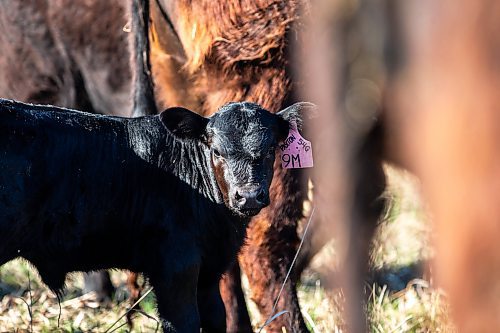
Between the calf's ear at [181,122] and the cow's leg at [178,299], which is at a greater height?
the calf's ear at [181,122]

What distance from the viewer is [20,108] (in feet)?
11.6

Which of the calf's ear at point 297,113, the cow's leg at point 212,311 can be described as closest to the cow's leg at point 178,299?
the cow's leg at point 212,311

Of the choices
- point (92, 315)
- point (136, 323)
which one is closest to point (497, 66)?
point (136, 323)

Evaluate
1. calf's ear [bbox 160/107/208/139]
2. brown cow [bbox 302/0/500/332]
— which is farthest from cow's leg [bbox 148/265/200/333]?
brown cow [bbox 302/0/500/332]

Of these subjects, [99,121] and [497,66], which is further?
[99,121]

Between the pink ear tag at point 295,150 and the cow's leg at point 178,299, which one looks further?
the pink ear tag at point 295,150

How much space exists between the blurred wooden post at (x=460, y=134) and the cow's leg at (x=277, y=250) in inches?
131

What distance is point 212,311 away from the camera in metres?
4.00

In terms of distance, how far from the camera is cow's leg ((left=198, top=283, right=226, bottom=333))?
3.98 m

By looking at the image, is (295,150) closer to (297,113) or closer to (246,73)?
(297,113)

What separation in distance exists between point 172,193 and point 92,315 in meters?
2.06

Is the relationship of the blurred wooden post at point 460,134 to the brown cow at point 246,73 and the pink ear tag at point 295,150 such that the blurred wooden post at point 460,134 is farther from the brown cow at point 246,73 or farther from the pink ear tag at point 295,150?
the brown cow at point 246,73

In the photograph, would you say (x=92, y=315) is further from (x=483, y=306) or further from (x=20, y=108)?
(x=483, y=306)

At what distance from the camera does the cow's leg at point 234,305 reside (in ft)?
15.0
